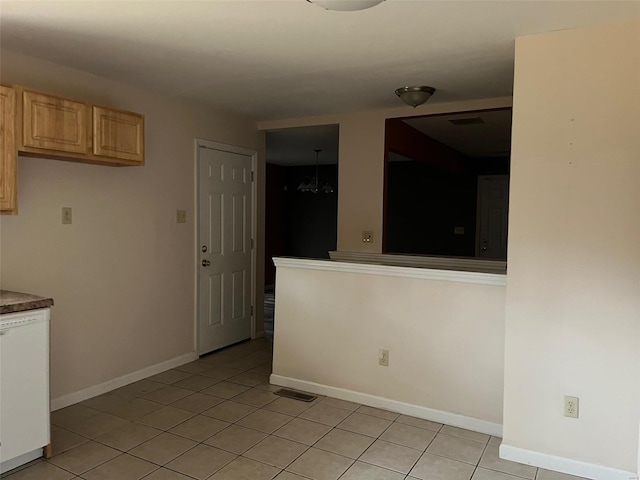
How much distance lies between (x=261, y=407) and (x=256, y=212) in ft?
7.68

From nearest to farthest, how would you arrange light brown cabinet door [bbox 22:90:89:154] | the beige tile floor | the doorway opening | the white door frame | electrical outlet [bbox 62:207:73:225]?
the beige tile floor
light brown cabinet door [bbox 22:90:89:154]
electrical outlet [bbox 62:207:73:225]
the white door frame
the doorway opening

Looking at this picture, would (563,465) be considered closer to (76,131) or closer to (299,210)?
(76,131)

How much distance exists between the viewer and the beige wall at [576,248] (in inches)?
93.6

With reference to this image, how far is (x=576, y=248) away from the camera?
248cm

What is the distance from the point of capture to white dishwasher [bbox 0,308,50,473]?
2.36m

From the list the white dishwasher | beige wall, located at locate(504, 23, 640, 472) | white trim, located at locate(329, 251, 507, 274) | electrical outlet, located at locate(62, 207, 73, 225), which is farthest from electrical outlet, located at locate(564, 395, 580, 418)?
electrical outlet, located at locate(62, 207, 73, 225)

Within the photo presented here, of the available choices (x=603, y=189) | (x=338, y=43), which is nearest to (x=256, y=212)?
(x=338, y=43)

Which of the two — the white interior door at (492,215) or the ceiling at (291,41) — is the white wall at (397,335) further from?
the white interior door at (492,215)

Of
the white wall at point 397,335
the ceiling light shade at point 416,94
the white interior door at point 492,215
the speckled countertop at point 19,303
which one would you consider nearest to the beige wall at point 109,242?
the speckled countertop at point 19,303

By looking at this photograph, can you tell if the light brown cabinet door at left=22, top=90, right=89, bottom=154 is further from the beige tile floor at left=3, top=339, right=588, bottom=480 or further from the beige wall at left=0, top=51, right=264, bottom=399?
the beige tile floor at left=3, top=339, right=588, bottom=480

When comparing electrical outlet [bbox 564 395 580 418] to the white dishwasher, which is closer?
the white dishwasher

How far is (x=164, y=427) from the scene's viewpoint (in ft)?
9.77

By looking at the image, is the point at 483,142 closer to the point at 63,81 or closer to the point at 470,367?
the point at 470,367

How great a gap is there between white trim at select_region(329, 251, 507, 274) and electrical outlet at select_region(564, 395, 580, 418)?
2.65 feet
